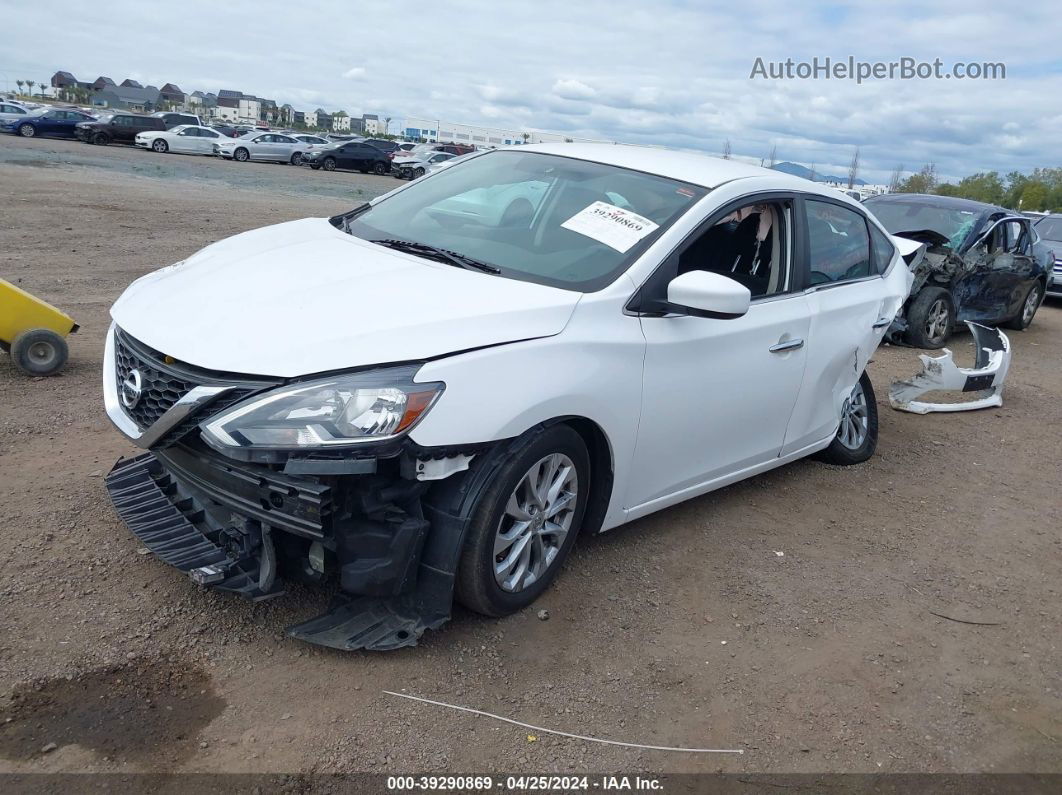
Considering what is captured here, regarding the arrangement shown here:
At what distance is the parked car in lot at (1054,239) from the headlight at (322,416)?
15.7 m

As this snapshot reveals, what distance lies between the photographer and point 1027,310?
12914mm

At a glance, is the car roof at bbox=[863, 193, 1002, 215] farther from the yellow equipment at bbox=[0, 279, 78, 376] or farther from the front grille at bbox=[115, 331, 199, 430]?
the front grille at bbox=[115, 331, 199, 430]

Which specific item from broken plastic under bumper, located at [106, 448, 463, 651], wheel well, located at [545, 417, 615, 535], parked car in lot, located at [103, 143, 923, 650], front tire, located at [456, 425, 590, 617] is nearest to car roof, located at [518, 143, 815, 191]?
parked car in lot, located at [103, 143, 923, 650]

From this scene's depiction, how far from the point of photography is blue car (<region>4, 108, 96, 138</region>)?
37906mm

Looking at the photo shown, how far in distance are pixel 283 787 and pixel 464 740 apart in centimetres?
58

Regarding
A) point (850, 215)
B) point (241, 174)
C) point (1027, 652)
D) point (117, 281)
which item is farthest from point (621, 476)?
point (241, 174)

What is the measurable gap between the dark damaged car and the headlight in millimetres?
8605

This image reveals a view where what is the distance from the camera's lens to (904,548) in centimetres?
483

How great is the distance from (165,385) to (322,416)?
68 cm

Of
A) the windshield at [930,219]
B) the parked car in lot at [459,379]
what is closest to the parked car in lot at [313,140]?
the windshield at [930,219]

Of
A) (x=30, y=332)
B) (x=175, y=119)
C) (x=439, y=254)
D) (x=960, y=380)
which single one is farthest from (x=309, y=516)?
(x=175, y=119)

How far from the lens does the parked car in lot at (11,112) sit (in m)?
38.1

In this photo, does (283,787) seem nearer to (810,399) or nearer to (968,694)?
(968,694)

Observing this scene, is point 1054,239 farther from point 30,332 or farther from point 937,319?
Result: point 30,332
